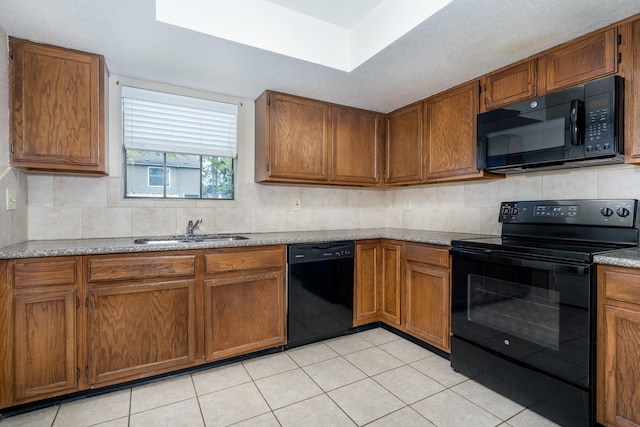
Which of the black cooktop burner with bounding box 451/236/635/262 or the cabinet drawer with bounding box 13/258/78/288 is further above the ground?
the black cooktop burner with bounding box 451/236/635/262

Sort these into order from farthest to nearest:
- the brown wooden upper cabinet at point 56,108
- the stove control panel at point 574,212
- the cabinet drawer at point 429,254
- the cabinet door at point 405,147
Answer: the cabinet door at point 405,147, the cabinet drawer at point 429,254, the brown wooden upper cabinet at point 56,108, the stove control panel at point 574,212

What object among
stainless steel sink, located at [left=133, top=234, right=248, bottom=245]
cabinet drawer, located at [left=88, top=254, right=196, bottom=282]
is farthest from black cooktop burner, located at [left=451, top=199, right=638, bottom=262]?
cabinet drawer, located at [left=88, top=254, right=196, bottom=282]

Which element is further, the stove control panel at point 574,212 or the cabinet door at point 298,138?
the cabinet door at point 298,138

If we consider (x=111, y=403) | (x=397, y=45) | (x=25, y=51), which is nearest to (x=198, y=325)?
(x=111, y=403)

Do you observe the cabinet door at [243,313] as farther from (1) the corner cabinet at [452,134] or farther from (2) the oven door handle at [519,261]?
(1) the corner cabinet at [452,134]

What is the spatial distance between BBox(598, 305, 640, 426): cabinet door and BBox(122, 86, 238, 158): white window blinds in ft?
9.06

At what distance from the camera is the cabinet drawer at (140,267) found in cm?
185

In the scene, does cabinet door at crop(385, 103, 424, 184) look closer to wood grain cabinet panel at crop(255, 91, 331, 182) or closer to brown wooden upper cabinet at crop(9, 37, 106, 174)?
wood grain cabinet panel at crop(255, 91, 331, 182)

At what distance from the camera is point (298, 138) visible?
2828mm

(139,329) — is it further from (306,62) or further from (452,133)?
(452,133)

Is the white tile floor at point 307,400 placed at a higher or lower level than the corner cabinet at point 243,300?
lower

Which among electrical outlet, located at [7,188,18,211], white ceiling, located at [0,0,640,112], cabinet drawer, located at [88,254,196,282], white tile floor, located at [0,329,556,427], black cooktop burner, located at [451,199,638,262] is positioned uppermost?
white ceiling, located at [0,0,640,112]

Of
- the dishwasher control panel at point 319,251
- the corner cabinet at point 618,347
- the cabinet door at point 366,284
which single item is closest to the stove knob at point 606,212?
the corner cabinet at point 618,347

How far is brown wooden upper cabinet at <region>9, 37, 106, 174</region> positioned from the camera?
Answer: 1.92 metres
